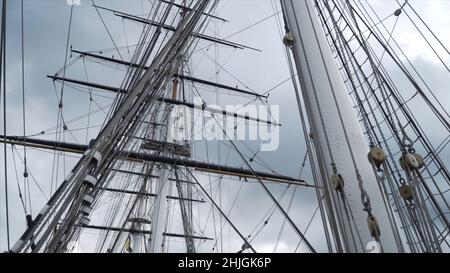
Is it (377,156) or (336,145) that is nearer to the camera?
(377,156)

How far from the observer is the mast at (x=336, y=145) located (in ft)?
6.66

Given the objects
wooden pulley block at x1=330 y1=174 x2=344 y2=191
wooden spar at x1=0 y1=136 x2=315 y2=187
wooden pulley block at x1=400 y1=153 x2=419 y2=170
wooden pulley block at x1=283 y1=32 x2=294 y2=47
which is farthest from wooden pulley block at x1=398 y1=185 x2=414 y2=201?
wooden spar at x1=0 y1=136 x2=315 y2=187

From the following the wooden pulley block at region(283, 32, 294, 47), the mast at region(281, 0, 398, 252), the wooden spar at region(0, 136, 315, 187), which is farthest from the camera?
the wooden spar at region(0, 136, 315, 187)

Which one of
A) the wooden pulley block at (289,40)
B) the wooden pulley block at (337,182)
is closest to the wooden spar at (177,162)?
the wooden pulley block at (289,40)

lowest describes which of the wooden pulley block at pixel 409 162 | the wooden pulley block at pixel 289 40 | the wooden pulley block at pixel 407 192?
the wooden pulley block at pixel 407 192

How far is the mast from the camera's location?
80.0 inches

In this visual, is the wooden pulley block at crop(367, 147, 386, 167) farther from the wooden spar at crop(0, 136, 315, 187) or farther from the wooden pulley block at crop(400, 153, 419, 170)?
the wooden spar at crop(0, 136, 315, 187)

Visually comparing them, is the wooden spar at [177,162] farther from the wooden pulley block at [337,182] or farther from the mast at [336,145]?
the wooden pulley block at [337,182]

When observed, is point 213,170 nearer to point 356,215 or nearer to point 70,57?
point 70,57

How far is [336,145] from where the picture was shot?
Result: 94.8 inches

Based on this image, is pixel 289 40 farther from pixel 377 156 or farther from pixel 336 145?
pixel 377 156

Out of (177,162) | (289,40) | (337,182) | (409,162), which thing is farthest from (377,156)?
(177,162)
